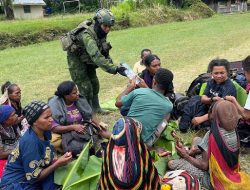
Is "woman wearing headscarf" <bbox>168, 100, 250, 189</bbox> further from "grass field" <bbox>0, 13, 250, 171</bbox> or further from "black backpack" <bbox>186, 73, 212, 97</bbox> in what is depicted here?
"black backpack" <bbox>186, 73, 212, 97</bbox>

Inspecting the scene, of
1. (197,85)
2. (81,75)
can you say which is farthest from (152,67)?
(81,75)

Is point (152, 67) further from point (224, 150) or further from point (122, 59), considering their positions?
point (122, 59)

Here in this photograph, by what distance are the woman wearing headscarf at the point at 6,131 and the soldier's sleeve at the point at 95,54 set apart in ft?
6.33

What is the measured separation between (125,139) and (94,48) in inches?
127

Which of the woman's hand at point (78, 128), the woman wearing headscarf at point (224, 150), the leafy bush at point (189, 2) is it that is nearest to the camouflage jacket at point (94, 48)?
the woman's hand at point (78, 128)

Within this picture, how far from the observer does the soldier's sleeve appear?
18.6ft

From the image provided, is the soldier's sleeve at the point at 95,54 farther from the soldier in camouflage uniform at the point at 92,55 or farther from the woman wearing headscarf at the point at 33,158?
the woman wearing headscarf at the point at 33,158

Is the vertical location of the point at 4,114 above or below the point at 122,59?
above

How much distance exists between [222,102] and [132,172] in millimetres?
1187

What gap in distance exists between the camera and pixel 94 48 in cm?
567

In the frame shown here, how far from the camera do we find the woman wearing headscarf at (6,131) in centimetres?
397

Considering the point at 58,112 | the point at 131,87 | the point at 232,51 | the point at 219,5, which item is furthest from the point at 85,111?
the point at 219,5

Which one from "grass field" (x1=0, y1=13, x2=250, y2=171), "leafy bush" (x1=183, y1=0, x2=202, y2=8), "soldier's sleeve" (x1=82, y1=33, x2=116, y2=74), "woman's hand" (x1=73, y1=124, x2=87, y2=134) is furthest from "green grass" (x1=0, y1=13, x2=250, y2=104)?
"leafy bush" (x1=183, y1=0, x2=202, y2=8)

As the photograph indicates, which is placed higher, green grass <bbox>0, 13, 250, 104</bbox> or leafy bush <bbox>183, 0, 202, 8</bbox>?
leafy bush <bbox>183, 0, 202, 8</bbox>
